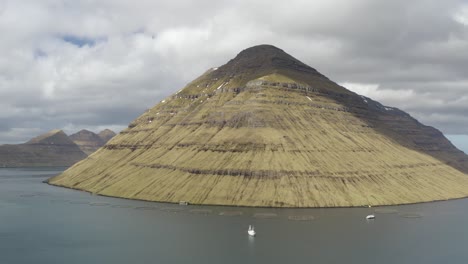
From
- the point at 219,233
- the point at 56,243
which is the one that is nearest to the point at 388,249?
the point at 219,233

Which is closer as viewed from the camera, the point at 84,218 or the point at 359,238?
the point at 359,238

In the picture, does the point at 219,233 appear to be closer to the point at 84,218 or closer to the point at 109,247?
the point at 109,247

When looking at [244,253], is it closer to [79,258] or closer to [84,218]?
[79,258]

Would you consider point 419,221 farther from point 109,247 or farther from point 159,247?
point 109,247

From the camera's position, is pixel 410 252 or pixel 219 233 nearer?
pixel 410 252

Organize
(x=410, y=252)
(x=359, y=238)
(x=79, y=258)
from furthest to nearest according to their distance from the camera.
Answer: (x=359, y=238) < (x=410, y=252) < (x=79, y=258)

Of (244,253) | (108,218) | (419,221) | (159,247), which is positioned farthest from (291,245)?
(108,218)

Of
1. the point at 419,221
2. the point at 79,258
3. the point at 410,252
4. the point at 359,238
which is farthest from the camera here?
the point at 419,221

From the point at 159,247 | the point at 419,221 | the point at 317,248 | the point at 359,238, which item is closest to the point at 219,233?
the point at 159,247
